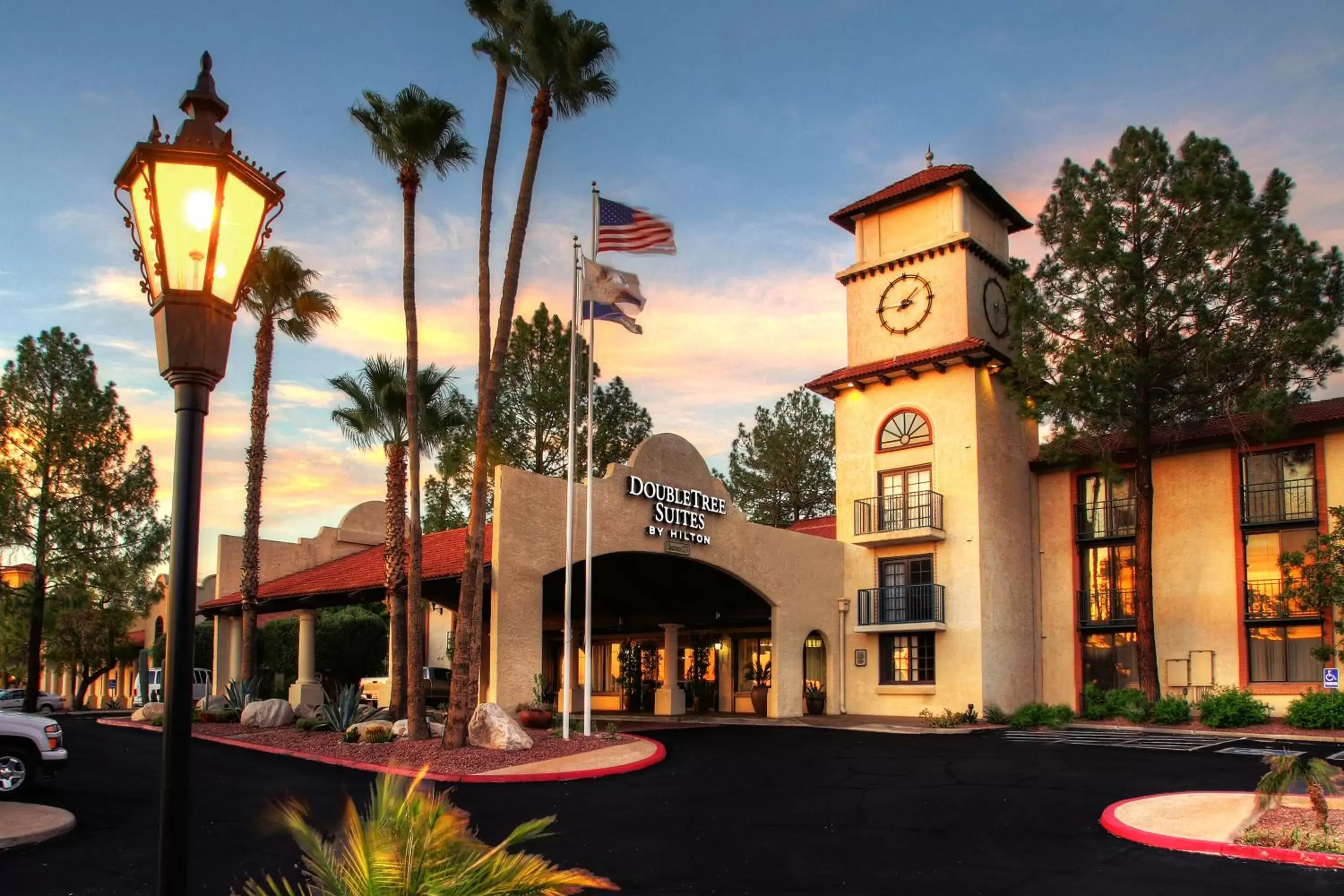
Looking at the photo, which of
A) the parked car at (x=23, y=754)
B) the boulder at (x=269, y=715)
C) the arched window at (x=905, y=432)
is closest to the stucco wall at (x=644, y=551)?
the arched window at (x=905, y=432)

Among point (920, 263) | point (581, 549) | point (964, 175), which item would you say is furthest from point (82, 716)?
point (964, 175)

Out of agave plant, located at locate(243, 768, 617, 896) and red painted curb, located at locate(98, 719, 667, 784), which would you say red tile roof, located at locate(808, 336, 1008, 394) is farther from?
agave plant, located at locate(243, 768, 617, 896)

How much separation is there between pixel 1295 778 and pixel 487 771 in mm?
11484

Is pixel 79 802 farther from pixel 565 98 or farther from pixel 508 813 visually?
pixel 565 98

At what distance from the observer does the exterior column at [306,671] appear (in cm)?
2997

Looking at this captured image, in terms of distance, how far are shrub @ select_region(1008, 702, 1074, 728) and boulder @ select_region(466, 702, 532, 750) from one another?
1491 centimetres

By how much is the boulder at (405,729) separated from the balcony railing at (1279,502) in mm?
21394

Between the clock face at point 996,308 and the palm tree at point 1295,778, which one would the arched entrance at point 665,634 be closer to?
the clock face at point 996,308

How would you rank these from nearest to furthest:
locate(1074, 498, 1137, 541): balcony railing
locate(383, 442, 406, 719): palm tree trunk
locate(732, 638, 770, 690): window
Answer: locate(383, 442, 406, 719): palm tree trunk, locate(1074, 498, 1137, 541): balcony railing, locate(732, 638, 770, 690): window

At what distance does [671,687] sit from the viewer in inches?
1353

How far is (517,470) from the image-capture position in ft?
75.9

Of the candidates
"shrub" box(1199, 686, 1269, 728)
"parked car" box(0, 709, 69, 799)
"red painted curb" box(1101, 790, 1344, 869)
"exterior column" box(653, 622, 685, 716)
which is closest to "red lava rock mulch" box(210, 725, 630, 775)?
"parked car" box(0, 709, 69, 799)

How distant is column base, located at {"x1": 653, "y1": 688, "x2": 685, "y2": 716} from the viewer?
112 feet

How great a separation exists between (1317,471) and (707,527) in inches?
622
